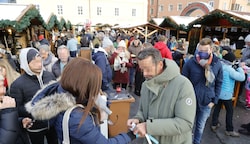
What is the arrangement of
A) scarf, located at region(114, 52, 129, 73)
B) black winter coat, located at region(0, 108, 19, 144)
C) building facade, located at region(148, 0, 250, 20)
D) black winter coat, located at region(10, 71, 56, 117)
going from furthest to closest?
building facade, located at region(148, 0, 250, 20) → scarf, located at region(114, 52, 129, 73) → black winter coat, located at region(10, 71, 56, 117) → black winter coat, located at region(0, 108, 19, 144)

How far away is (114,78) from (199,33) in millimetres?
8816

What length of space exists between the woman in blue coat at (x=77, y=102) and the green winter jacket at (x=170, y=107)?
59 cm

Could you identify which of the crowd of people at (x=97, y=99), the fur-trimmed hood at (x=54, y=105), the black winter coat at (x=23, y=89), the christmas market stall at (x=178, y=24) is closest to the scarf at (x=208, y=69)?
the crowd of people at (x=97, y=99)

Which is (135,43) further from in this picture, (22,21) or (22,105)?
(22,105)

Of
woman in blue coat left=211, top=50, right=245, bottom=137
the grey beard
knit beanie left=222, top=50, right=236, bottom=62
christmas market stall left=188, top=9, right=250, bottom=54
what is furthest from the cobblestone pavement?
christmas market stall left=188, top=9, right=250, bottom=54

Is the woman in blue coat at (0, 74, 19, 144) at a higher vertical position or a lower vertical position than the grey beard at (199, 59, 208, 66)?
lower

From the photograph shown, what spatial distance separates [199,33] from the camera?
12.2 m

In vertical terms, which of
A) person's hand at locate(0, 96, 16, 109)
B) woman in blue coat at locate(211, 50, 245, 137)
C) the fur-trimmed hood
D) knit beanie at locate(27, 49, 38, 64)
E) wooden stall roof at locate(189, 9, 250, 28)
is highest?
wooden stall roof at locate(189, 9, 250, 28)

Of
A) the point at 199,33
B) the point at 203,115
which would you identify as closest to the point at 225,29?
the point at 199,33

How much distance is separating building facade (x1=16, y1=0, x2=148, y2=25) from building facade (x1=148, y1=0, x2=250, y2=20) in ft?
28.6

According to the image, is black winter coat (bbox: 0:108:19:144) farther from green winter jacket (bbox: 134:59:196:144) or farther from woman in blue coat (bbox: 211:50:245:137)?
woman in blue coat (bbox: 211:50:245:137)

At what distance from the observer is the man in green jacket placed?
167 cm

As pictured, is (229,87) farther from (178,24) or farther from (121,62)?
(178,24)

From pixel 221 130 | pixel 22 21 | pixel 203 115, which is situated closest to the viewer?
pixel 203 115
